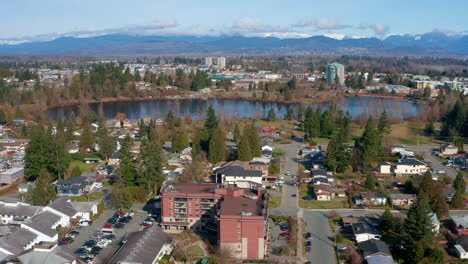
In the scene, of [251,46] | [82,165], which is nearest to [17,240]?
[82,165]

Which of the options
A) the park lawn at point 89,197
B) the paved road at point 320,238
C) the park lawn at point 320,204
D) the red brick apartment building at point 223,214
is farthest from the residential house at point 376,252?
the park lawn at point 89,197

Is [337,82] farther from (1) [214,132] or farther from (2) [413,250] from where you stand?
(2) [413,250]

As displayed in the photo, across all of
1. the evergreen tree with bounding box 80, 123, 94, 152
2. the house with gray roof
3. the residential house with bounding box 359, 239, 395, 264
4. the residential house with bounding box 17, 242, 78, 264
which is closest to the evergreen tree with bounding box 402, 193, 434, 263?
the residential house with bounding box 359, 239, 395, 264

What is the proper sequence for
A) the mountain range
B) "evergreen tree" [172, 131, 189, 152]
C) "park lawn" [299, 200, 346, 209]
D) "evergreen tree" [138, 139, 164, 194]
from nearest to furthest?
"park lawn" [299, 200, 346, 209] < "evergreen tree" [138, 139, 164, 194] < "evergreen tree" [172, 131, 189, 152] < the mountain range

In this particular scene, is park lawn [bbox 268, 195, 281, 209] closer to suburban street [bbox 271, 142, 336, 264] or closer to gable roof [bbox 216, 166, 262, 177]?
suburban street [bbox 271, 142, 336, 264]

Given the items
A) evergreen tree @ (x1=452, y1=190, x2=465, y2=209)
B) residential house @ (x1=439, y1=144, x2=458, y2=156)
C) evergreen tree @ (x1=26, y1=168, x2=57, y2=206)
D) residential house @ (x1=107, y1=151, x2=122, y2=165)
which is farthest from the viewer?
residential house @ (x1=439, y1=144, x2=458, y2=156)

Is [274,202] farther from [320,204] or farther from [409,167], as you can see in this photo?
[409,167]
